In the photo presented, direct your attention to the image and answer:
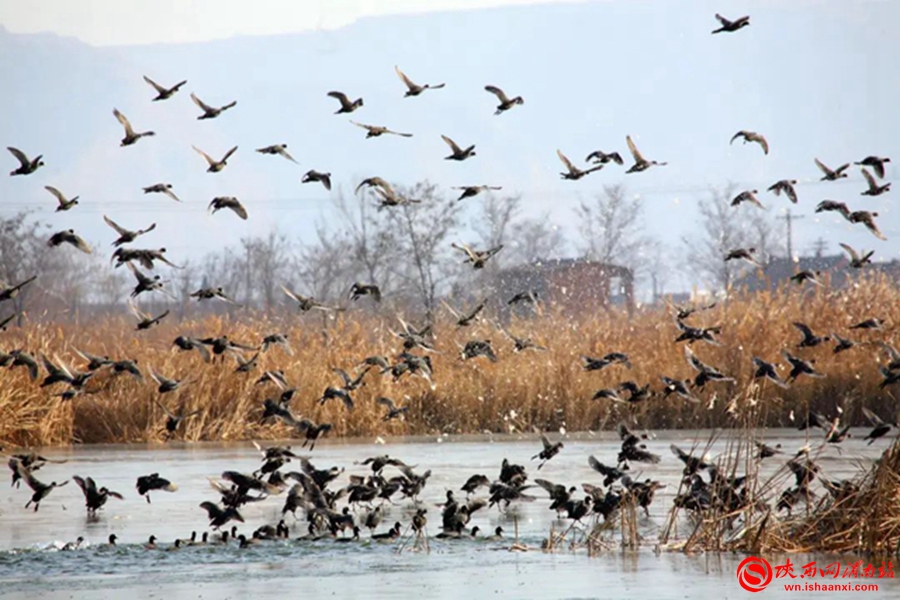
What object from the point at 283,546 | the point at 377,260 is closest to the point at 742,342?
the point at 283,546

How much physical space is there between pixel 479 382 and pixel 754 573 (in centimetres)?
1614

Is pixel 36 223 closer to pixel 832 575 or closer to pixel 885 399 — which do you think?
pixel 885 399

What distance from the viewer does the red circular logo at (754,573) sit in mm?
11109

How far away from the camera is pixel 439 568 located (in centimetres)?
1228

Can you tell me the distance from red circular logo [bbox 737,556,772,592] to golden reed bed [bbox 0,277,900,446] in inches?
492

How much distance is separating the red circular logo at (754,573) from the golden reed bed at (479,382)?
12.5 meters

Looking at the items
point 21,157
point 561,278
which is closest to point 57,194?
point 21,157

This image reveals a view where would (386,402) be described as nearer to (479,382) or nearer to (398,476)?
(479,382)

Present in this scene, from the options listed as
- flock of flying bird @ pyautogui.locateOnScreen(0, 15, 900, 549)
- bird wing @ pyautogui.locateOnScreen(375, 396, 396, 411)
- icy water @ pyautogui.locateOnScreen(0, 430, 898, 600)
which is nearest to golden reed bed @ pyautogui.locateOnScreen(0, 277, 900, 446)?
bird wing @ pyautogui.locateOnScreen(375, 396, 396, 411)

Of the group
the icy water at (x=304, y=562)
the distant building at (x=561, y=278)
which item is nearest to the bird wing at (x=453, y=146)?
the icy water at (x=304, y=562)

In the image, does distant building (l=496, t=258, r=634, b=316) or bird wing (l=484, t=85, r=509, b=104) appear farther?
distant building (l=496, t=258, r=634, b=316)

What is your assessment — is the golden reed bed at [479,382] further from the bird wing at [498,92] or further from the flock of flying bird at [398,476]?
the bird wing at [498,92]

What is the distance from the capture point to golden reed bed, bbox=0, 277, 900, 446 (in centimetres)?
2559

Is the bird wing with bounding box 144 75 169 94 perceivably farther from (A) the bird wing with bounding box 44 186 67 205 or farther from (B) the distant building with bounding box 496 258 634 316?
(B) the distant building with bounding box 496 258 634 316
